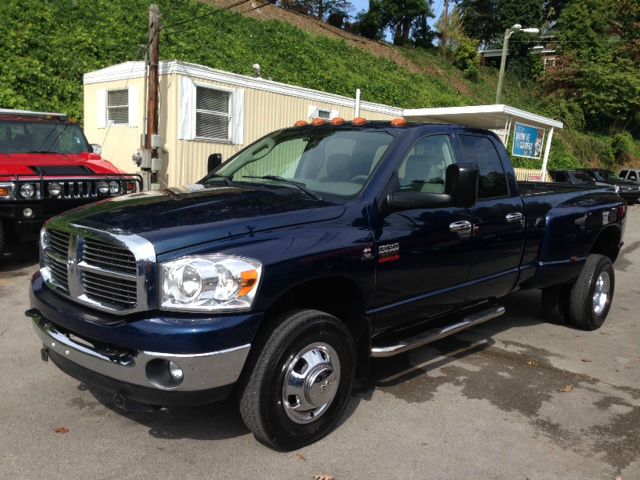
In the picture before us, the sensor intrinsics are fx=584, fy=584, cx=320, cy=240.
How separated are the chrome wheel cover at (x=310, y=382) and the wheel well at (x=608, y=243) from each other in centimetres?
410

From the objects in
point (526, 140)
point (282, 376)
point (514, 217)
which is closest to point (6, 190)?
point (282, 376)

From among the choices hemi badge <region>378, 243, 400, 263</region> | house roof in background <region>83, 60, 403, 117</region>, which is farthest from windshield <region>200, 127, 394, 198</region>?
house roof in background <region>83, 60, 403, 117</region>

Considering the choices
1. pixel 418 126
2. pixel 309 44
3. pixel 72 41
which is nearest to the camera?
pixel 418 126

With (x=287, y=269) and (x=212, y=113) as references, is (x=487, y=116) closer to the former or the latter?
(x=212, y=113)

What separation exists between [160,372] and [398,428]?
158 centimetres

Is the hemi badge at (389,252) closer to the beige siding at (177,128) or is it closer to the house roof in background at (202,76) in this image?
the beige siding at (177,128)

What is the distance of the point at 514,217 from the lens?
4.74 metres

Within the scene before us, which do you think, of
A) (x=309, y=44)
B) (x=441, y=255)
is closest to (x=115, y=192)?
(x=441, y=255)

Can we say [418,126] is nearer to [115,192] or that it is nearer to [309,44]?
[115,192]

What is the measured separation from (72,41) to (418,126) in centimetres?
1635

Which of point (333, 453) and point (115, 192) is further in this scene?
point (115, 192)

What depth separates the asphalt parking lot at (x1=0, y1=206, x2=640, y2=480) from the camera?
313cm

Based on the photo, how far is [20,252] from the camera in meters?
8.84

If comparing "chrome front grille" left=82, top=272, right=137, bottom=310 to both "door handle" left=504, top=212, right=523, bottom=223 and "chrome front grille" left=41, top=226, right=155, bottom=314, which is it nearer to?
"chrome front grille" left=41, top=226, right=155, bottom=314
